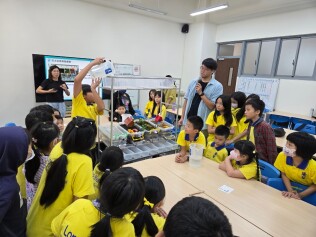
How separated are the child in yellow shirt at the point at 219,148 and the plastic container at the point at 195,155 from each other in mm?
350

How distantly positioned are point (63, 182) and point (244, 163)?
1.40m

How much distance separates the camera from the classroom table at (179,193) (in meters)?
1.15

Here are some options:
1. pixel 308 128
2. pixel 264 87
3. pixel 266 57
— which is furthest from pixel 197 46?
pixel 308 128

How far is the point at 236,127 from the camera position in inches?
99.0

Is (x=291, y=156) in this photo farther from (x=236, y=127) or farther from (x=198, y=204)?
(x=198, y=204)

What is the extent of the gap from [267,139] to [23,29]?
15.6 ft

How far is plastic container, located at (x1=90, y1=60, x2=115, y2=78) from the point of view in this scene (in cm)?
203

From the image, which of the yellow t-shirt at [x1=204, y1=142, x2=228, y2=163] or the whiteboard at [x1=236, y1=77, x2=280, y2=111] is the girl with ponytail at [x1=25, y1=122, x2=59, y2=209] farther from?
the whiteboard at [x1=236, y1=77, x2=280, y2=111]

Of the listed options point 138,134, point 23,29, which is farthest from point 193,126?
point 23,29

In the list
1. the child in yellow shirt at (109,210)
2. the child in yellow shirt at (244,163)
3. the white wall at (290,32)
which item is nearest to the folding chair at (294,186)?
the child in yellow shirt at (244,163)

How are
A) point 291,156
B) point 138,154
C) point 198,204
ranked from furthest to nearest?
point 138,154
point 291,156
point 198,204

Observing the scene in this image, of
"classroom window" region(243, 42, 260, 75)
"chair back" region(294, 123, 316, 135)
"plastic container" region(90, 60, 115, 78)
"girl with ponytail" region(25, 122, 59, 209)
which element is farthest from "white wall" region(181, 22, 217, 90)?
"girl with ponytail" region(25, 122, 59, 209)

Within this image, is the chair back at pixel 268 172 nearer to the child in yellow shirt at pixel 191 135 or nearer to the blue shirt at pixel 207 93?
the child in yellow shirt at pixel 191 135

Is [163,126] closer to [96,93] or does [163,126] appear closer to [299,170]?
[96,93]
